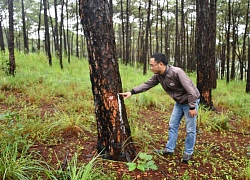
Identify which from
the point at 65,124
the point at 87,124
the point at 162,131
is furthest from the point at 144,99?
the point at 65,124

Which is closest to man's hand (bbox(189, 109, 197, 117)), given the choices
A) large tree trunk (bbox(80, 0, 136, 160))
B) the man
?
the man

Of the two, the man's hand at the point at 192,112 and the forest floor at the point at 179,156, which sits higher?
the man's hand at the point at 192,112

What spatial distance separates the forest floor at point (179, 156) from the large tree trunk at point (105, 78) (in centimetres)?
30

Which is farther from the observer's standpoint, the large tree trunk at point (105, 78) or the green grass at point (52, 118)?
the large tree trunk at point (105, 78)

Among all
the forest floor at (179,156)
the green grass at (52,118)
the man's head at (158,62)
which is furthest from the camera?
the man's head at (158,62)

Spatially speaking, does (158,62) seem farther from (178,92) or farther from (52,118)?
(52,118)

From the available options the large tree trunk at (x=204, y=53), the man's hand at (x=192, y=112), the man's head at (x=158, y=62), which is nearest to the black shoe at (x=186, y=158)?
the man's hand at (x=192, y=112)

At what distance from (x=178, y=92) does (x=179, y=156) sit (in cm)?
110

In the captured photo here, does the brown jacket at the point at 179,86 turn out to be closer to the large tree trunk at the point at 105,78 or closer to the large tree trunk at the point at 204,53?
the large tree trunk at the point at 105,78

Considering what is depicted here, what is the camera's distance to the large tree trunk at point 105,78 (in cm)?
265

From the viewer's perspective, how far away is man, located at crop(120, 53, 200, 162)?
305 centimetres

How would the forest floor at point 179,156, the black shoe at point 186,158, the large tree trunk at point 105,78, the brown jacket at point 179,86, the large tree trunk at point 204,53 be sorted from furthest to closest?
the large tree trunk at point 204,53
the black shoe at point 186,158
the brown jacket at point 179,86
the forest floor at point 179,156
the large tree trunk at point 105,78

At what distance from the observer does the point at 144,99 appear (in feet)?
21.8

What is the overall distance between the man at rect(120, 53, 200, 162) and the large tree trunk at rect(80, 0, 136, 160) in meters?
0.30
